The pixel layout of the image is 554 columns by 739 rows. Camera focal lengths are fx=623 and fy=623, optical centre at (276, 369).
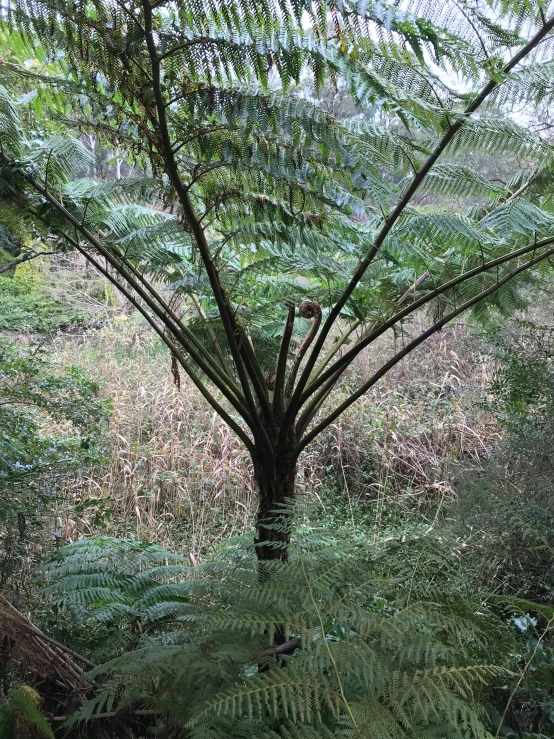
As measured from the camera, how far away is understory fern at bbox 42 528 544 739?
0.87 m

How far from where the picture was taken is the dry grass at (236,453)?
12.1ft

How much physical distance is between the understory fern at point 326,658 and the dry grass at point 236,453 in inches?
75.6

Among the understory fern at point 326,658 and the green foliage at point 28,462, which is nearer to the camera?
the understory fern at point 326,658

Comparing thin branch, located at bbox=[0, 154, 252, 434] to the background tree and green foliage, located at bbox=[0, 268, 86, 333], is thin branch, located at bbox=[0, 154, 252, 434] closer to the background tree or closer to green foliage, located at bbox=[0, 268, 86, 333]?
the background tree

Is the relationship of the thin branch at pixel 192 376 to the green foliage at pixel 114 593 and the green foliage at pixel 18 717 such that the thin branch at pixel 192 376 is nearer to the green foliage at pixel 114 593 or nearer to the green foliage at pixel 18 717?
the green foliage at pixel 114 593

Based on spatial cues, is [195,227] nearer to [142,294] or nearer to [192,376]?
[142,294]

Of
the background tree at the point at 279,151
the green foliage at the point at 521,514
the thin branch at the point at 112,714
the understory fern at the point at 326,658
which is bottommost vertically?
the thin branch at the point at 112,714

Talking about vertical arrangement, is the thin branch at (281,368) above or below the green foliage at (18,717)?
above

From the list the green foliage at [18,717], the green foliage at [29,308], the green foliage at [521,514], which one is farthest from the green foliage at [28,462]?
the green foliage at [29,308]

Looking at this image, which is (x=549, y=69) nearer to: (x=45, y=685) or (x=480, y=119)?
(x=480, y=119)

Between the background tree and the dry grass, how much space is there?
1617 millimetres

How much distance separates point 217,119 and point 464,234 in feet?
2.37

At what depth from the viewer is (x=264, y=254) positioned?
2117mm

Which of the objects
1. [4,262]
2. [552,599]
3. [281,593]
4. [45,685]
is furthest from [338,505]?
[281,593]
